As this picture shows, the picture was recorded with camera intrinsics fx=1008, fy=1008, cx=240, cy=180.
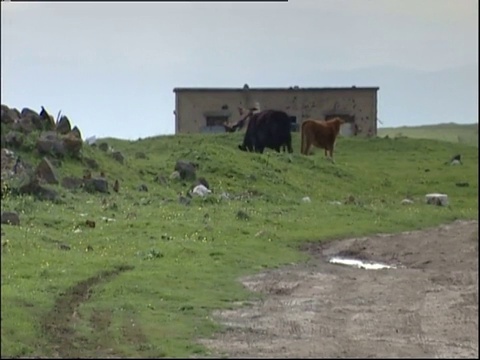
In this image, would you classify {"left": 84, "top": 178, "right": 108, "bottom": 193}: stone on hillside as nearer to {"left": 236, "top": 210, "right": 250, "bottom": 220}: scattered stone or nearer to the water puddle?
{"left": 236, "top": 210, "right": 250, "bottom": 220}: scattered stone

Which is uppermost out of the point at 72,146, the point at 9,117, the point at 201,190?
the point at 9,117

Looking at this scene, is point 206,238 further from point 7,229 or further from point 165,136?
point 165,136

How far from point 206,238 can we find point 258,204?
358cm

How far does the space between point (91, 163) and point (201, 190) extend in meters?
2.06

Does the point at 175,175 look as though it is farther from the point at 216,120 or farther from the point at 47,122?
the point at 216,120

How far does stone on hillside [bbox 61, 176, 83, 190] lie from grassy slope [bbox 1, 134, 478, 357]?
348 mm

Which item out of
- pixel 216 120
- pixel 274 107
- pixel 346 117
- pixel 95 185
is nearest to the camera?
pixel 95 185

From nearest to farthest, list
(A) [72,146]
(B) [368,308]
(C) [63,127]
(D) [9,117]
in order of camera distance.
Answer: (B) [368,308], (A) [72,146], (D) [9,117], (C) [63,127]

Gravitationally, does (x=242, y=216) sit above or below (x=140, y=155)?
below

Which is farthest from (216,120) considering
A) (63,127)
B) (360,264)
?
(360,264)

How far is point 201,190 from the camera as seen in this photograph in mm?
15492

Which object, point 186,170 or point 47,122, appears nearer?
point 186,170

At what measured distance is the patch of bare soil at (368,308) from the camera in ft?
20.0

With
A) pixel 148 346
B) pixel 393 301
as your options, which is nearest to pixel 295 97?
pixel 393 301
